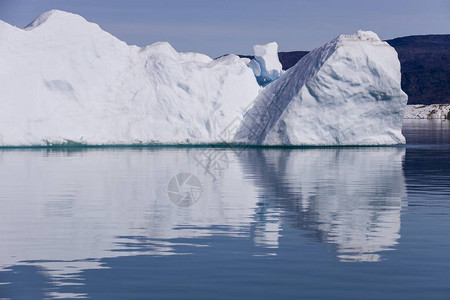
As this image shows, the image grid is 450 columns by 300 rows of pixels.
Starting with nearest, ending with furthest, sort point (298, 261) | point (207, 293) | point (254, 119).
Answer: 1. point (207, 293)
2. point (298, 261)
3. point (254, 119)

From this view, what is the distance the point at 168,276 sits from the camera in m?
8.66

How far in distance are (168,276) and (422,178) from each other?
14.2m

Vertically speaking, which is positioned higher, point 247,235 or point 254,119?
point 254,119

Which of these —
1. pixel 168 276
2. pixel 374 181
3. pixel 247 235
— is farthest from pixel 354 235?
pixel 374 181

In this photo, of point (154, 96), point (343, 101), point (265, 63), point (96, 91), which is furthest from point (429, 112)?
point (96, 91)

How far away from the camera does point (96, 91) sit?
35938 mm

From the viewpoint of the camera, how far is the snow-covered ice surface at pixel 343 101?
34656mm

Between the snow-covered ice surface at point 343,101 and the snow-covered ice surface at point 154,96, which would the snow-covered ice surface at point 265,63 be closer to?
the snow-covered ice surface at point 154,96

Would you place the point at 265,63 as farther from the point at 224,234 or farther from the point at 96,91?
the point at 224,234

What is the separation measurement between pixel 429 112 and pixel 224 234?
125383 mm

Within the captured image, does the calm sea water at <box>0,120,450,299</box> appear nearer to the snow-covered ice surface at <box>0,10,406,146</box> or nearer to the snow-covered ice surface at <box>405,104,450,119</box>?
the snow-covered ice surface at <box>0,10,406,146</box>

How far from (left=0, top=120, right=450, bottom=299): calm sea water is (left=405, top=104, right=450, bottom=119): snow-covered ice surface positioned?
108m

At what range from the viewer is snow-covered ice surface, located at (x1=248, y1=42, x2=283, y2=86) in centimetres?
4462

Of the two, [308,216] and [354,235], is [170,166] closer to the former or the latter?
[308,216]
